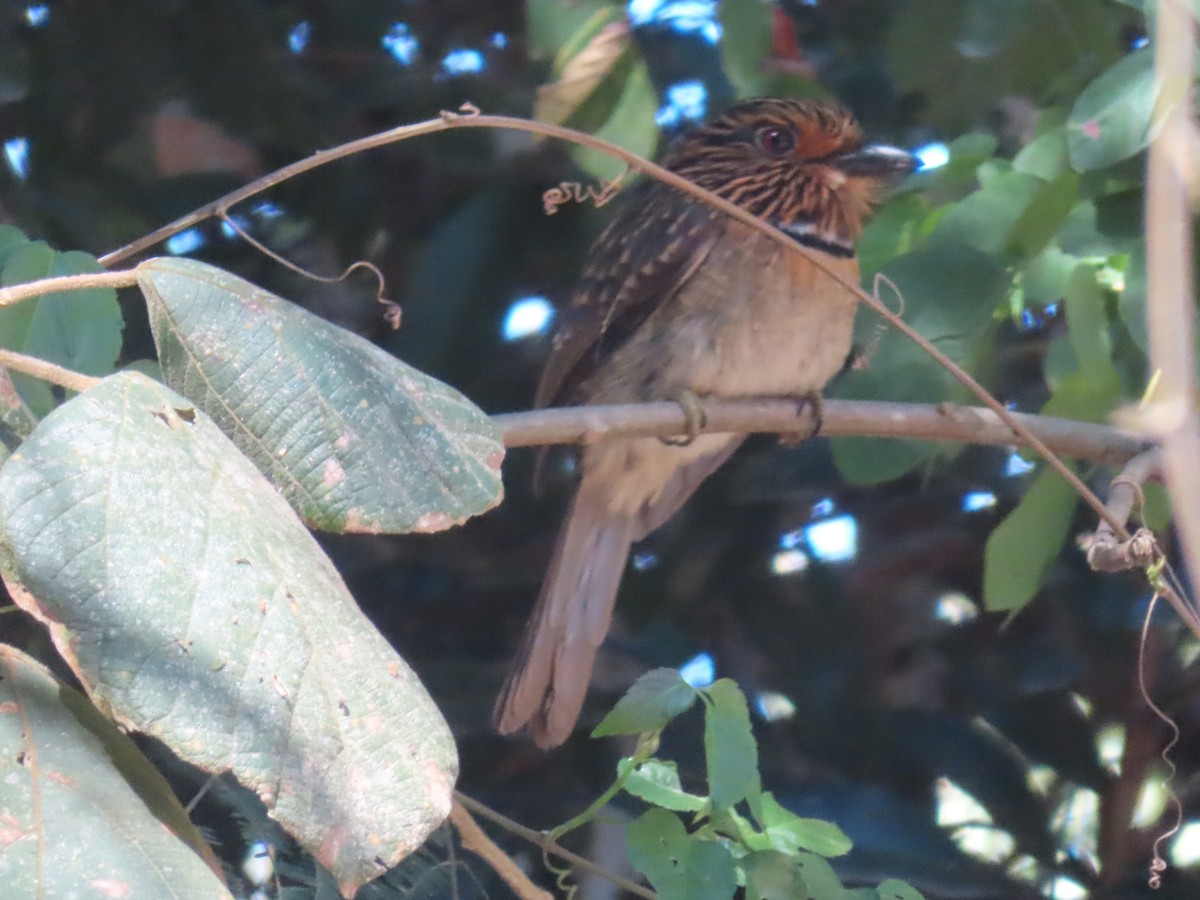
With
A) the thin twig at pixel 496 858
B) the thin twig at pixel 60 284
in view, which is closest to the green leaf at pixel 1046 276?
the thin twig at pixel 496 858

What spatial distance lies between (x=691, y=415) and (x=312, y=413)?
3.70ft

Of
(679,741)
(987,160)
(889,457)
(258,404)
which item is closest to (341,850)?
(258,404)

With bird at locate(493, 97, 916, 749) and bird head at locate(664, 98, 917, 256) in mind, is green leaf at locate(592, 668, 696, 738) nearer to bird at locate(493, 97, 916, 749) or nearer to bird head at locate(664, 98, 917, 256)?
bird at locate(493, 97, 916, 749)

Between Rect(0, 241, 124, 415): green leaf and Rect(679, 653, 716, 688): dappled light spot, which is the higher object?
Rect(0, 241, 124, 415): green leaf

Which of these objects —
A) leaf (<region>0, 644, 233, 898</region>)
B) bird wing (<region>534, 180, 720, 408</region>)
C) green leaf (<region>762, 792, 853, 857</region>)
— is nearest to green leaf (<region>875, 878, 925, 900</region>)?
green leaf (<region>762, 792, 853, 857</region>)

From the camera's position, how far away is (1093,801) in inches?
120

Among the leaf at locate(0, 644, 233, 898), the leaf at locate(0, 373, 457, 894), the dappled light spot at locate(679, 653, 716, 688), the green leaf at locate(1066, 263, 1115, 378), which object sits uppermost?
the leaf at locate(0, 373, 457, 894)

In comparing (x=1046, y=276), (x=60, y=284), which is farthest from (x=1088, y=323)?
(x=60, y=284)

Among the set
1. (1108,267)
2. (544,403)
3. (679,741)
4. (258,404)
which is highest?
(258,404)

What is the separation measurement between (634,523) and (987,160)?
38.8 inches

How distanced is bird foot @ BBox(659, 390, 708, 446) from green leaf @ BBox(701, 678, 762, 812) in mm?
582

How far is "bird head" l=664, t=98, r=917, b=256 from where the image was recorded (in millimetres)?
2898

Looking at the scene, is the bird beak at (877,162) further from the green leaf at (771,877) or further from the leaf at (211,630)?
the leaf at (211,630)

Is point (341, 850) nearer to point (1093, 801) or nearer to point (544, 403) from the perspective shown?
point (544, 403)
